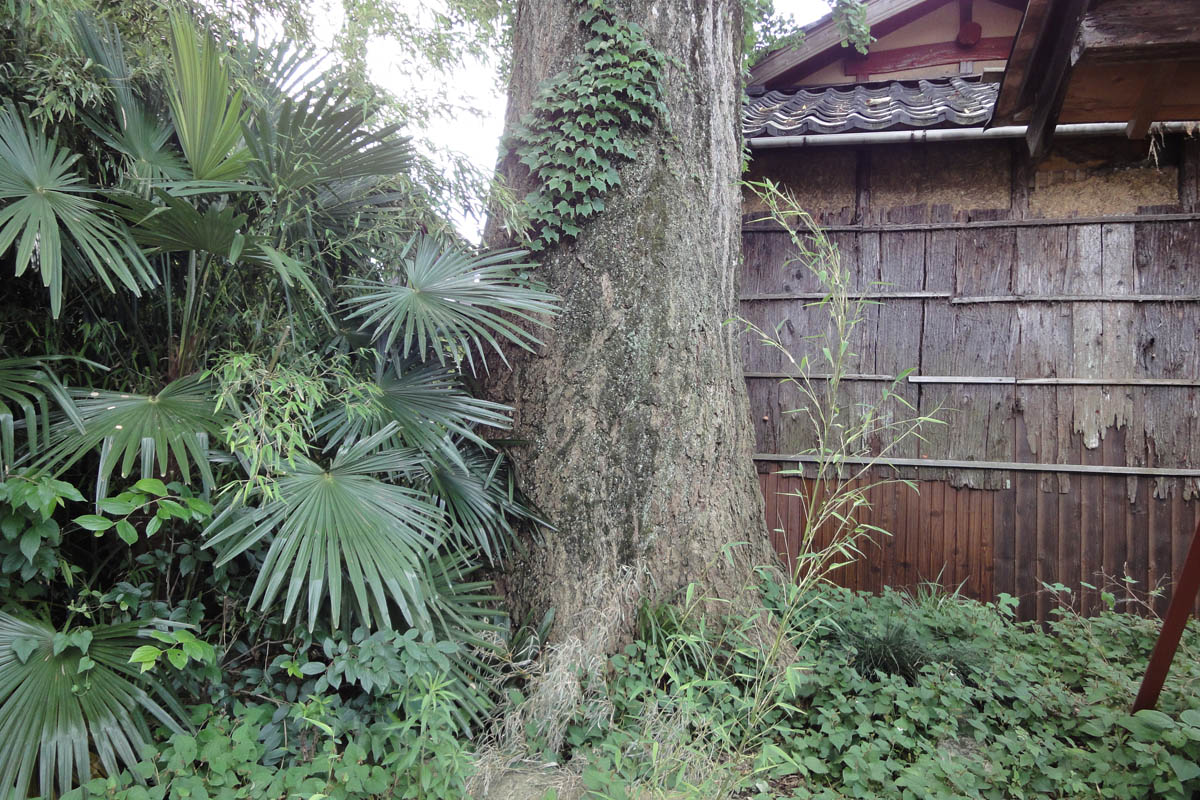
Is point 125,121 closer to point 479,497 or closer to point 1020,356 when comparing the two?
point 479,497

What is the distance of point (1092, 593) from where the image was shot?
12.2 ft

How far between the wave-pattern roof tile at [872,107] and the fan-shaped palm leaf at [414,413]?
252 centimetres

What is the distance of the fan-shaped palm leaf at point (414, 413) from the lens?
2.12 m

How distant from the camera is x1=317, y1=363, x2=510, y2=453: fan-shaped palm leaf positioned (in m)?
2.12

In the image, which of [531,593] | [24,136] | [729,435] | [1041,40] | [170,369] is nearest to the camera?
[24,136]

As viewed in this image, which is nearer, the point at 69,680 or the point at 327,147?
the point at 69,680

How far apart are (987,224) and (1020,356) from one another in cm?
76

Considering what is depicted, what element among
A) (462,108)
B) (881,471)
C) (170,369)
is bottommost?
(881,471)

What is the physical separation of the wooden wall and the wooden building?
0.03 ft

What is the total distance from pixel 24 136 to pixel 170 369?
671mm

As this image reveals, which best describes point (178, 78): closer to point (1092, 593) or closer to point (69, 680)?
point (69, 680)

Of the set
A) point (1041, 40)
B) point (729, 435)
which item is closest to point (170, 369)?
point (729, 435)

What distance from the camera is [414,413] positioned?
2.22 m

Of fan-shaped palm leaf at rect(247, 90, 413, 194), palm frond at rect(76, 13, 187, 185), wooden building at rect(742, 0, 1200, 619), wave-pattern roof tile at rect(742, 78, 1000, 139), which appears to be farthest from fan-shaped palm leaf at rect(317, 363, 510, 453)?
wave-pattern roof tile at rect(742, 78, 1000, 139)
